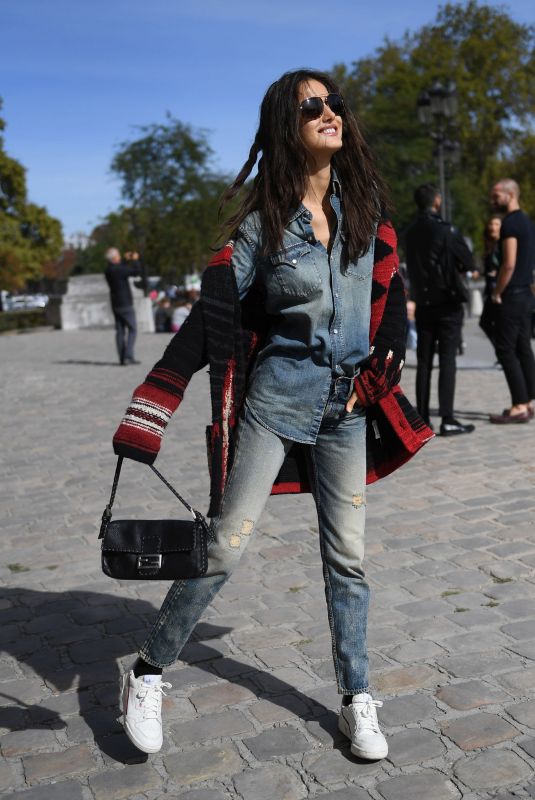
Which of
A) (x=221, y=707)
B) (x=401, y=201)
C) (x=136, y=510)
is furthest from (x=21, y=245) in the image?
(x=221, y=707)

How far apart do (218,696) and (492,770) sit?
1063mm

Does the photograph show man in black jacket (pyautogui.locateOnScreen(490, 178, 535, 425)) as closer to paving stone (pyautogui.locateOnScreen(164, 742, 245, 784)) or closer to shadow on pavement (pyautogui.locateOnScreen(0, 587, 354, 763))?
shadow on pavement (pyautogui.locateOnScreen(0, 587, 354, 763))

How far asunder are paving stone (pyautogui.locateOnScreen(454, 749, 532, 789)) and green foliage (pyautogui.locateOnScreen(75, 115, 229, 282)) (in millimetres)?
41031

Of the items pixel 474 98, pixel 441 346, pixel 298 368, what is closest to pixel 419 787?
pixel 298 368

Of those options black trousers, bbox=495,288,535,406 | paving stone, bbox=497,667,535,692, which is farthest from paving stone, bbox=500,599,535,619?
black trousers, bbox=495,288,535,406

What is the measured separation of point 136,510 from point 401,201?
4375 centimetres

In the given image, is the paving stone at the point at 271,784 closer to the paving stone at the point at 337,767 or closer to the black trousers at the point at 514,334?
the paving stone at the point at 337,767

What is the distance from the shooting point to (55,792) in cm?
310

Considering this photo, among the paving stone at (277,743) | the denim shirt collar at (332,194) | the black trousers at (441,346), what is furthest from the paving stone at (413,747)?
the black trousers at (441,346)

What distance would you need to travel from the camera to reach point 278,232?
309 centimetres

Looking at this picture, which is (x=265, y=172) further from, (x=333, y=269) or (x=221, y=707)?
(x=221, y=707)

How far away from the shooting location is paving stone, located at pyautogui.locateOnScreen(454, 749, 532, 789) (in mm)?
2982

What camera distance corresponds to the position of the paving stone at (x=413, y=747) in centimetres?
315

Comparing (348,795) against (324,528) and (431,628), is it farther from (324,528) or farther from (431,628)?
(431,628)
